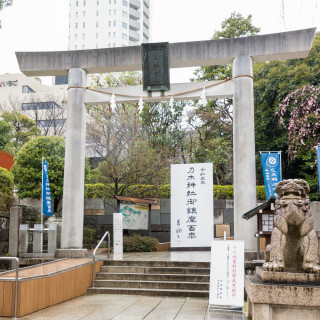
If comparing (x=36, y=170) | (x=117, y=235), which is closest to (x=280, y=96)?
(x=117, y=235)

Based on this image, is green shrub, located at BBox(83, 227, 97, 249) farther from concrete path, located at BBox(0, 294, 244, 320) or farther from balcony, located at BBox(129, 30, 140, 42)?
balcony, located at BBox(129, 30, 140, 42)

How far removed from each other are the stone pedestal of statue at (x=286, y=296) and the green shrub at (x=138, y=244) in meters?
9.13

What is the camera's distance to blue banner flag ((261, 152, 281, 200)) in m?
13.1

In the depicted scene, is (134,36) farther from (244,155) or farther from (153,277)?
(153,277)

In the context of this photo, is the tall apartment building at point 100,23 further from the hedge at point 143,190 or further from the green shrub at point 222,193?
the green shrub at point 222,193

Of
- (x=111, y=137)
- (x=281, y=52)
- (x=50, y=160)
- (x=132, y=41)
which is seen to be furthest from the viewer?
(x=132, y=41)

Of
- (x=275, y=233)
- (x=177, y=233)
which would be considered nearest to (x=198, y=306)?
(x=275, y=233)

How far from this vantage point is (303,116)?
17203 millimetres

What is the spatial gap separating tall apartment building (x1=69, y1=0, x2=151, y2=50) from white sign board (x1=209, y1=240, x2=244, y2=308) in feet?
191

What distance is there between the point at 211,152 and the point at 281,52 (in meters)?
11.5

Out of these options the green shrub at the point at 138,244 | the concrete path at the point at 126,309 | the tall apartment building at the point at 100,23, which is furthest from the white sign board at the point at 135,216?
the tall apartment building at the point at 100,23

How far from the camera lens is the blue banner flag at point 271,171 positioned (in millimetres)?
13109

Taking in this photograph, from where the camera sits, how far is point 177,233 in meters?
13.8

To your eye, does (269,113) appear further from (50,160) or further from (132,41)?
(132,41)
